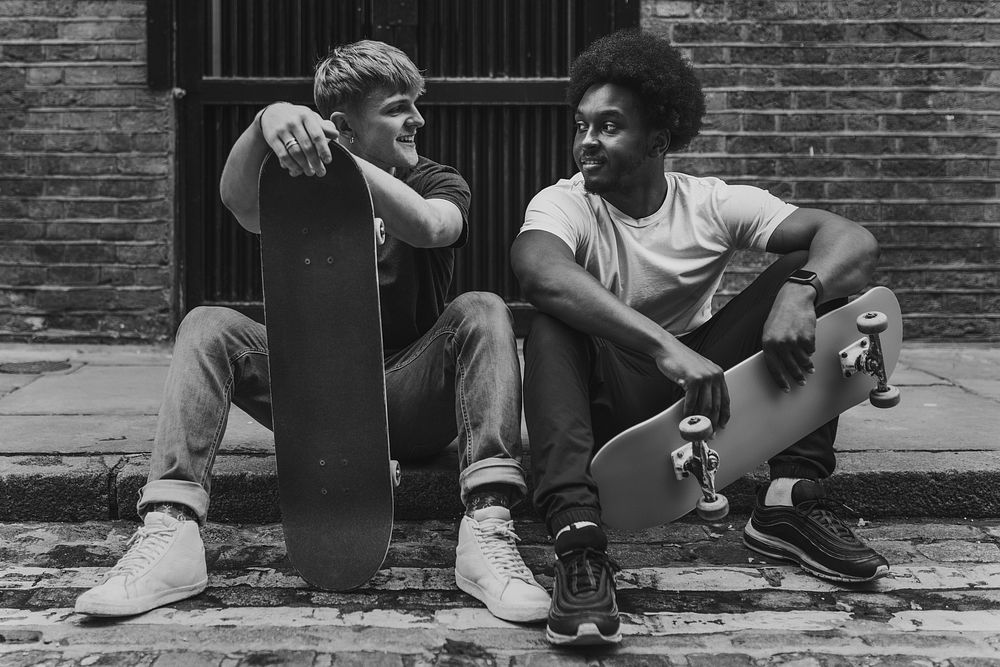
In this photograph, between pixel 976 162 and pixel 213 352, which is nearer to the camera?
pixel 213 352

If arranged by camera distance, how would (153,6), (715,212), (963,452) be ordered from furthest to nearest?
(153,6) < (963,452) < (715,212)

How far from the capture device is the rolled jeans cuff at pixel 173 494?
7.84 feet

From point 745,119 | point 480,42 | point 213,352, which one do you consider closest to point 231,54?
point 480,42

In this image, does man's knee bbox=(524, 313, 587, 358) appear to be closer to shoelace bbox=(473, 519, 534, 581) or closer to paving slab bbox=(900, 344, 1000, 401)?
shoelace bbox=(473, 519, 534, 581)

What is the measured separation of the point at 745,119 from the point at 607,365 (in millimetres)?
2660

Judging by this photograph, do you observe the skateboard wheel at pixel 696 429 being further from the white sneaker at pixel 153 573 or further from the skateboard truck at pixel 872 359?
the white sneaker at pixel 153 573

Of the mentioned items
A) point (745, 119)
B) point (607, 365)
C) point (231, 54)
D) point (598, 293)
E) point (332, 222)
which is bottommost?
point (607, 365)

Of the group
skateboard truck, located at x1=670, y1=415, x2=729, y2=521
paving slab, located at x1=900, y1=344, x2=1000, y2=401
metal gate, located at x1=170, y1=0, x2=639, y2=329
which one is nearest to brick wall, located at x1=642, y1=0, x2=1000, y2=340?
paving slab, located at x1=900, y1=344, x2=1000, y2=401

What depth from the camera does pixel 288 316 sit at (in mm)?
2438

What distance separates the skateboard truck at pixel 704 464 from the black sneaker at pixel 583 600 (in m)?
0.25

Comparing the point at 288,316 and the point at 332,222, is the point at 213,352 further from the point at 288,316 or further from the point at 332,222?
the point at 332,222

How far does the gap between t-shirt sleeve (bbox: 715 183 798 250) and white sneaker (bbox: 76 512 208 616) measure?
1577mm

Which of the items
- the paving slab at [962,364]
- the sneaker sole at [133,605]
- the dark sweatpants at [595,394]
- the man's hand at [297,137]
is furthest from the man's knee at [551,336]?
the paving slab at [962,364]

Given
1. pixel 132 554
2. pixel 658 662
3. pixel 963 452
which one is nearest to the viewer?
pixel 658 662
